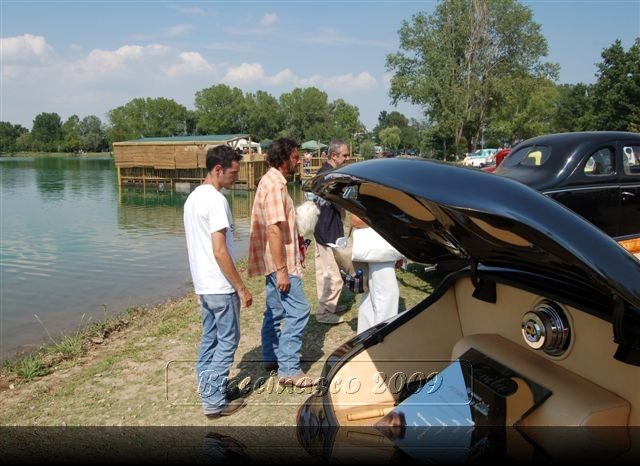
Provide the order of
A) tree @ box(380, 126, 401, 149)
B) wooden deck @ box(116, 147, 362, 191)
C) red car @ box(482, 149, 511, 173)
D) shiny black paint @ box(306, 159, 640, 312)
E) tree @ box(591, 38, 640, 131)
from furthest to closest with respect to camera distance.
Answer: tree @ box(380, 126, 401, 149)
tree @ box(591, 38, 640, 131)
wooden deck @ box(116, 147, 362, 191)
red car @ box(482, 149, 511, 173)
shiny black paint @ box(306, 159, 640, 312)

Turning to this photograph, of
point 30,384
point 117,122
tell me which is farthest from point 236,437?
point 117,122

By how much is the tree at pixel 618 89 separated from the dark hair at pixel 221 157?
1798 inches

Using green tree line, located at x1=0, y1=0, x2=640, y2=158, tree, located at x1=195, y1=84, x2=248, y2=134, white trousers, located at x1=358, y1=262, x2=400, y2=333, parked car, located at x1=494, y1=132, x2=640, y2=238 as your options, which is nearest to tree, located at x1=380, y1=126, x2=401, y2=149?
tree, located at x1=195, y1=84, x2=248, y2=134

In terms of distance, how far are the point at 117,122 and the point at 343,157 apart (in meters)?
125

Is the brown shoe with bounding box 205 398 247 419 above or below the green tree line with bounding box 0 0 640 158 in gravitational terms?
below

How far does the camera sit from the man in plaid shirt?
3.96m

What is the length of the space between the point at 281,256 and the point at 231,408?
1242 mm

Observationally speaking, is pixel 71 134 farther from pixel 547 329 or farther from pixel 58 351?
pixel 547 329

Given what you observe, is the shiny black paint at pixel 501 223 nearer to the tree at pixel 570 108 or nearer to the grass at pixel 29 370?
the grass at pixel 29 370

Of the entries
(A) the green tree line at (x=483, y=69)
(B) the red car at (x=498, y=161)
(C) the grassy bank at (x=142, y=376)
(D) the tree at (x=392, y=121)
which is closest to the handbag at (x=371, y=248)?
(C) the grassy bank at (x=142, y=376)

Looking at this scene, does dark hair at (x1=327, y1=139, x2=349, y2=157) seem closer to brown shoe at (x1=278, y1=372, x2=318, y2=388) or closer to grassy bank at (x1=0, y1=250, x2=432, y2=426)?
grassy bank at (x1=0, y1=250, x2=432, y2=426)

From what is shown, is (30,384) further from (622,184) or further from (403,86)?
(403,86)

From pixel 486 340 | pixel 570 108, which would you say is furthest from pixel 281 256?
pixel 570 108

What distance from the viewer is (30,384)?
191 inches
